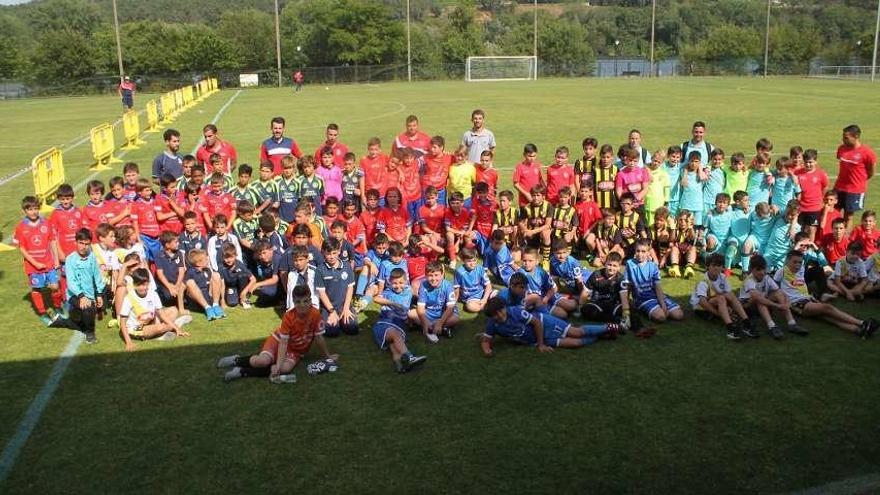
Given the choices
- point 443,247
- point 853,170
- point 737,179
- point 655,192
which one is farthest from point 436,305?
point 853,170

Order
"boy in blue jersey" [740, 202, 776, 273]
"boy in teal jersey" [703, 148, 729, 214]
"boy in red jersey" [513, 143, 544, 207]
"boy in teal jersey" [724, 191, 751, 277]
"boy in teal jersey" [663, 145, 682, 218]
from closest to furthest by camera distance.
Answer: "boy in blue jersey" [740, 202, 776, 273] → "boy in teal jersey" [724, 191, 751, 277] → "boy in teal jersey" [703, 148, 729, 214] → "boy in teal jersey" [663, 145, 682, 218] → "boy in red jersey" [513, 143, 544, 207]

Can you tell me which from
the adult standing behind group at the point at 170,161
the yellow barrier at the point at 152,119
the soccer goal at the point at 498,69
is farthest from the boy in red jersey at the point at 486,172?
the soccer goal at the point at 498,69

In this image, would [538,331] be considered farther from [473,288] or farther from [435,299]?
[473,288]

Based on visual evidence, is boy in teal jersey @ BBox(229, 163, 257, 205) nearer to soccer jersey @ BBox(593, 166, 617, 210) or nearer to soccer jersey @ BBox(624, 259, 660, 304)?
soccer jersey @ BBox(593, 166, 617, 210)

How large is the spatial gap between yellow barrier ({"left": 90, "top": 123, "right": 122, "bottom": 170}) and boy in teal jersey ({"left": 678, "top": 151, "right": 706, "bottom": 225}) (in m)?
15.1

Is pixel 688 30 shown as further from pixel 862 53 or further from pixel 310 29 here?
pixel 310 29

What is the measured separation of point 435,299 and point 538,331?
126 centimetres

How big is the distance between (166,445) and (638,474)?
11.9 ft

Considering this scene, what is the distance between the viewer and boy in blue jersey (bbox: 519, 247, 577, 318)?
26.1 ft

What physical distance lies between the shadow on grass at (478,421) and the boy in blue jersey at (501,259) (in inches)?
83.2

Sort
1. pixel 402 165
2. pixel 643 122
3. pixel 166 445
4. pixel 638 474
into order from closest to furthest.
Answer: pixel 638 474 < pixel 166 445 < pixel 402 165 < pixel 643 122

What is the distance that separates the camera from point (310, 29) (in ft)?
312

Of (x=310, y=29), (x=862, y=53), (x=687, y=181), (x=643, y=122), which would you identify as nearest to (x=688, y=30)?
(x=862, y=53)

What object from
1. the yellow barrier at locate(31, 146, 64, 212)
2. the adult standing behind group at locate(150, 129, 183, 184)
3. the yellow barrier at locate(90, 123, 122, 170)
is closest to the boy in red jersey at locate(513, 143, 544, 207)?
the adult standing behind group at locate(150, 129, 183, 184)
